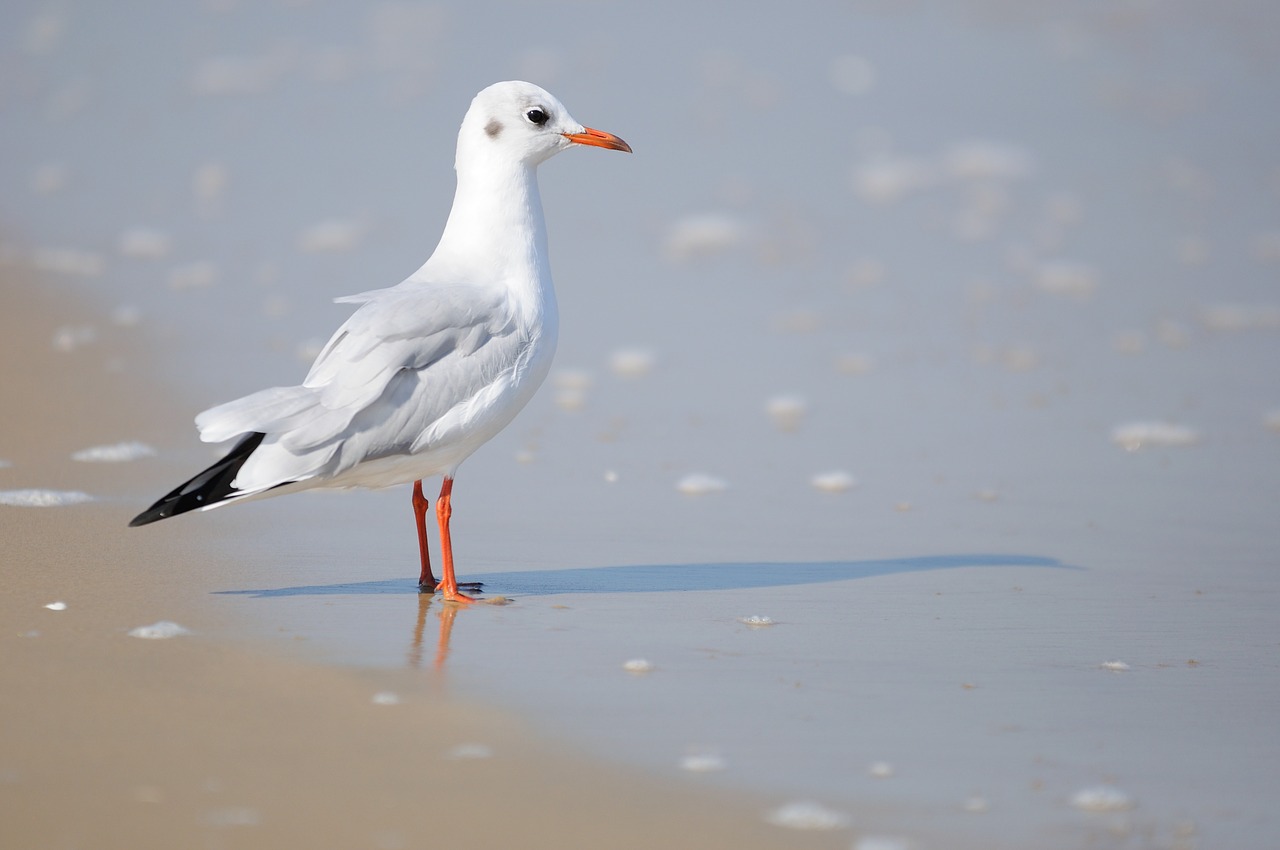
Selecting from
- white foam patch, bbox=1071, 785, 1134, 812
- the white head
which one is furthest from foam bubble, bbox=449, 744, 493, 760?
the white head

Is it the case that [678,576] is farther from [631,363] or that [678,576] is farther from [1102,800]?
[631,363]

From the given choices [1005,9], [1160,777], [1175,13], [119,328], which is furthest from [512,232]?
[1175,13]

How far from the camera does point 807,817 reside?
10.1 ft

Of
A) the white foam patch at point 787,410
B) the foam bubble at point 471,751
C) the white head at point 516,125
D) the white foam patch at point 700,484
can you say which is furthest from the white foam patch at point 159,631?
the white foam patch at point 787,410

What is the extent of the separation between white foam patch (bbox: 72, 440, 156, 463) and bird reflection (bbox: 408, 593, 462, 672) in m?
1.82

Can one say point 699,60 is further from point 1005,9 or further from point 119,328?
point 119,328

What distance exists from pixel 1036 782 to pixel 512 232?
7.94 feet

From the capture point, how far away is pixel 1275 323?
29.7 feet

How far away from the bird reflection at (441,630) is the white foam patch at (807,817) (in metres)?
1.08

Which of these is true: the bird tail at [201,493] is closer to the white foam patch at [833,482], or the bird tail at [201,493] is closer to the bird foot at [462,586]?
the bird foot at [462,586]

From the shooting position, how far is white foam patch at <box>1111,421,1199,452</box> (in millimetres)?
6859

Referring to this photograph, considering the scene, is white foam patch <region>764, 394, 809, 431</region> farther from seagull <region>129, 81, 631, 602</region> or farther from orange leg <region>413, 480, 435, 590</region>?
orange leg <region>413, 480, 435, 590</region>

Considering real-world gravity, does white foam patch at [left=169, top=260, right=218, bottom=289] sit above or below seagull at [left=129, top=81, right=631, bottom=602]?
above

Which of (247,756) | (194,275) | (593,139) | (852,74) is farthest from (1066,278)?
(247,756)
